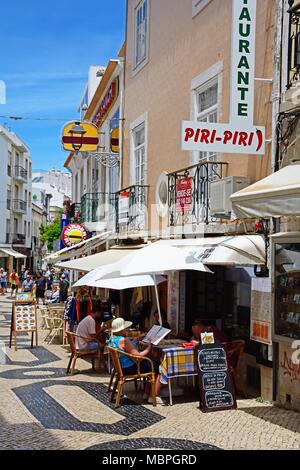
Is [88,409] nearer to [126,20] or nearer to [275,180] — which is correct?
[275,180]

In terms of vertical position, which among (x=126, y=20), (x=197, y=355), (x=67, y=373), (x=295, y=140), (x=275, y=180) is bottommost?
(x=67, y=373)

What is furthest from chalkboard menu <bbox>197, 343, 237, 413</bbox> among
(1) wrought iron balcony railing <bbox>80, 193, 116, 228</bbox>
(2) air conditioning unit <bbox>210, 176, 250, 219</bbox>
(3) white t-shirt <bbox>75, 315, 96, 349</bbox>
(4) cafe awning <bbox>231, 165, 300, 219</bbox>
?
(1) wrought iron balcony railing <bbox>80, 193, 116, 228</bbox>

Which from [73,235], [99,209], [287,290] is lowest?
[287,290]

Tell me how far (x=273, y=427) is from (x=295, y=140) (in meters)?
3.79

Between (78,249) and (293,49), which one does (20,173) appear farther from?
(293,49)

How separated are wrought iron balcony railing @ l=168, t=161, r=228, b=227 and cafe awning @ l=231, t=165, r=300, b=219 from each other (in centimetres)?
270

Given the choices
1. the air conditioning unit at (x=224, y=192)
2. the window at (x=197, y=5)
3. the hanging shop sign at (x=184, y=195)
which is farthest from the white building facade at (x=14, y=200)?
the air conditioning unit at (x=224, y=192)

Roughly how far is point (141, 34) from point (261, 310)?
382 inches

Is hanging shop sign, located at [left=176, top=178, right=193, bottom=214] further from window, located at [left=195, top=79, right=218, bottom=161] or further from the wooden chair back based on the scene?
the wooden chair back

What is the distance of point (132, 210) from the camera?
1534cm

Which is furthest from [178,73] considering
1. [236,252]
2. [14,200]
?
[14,200]
